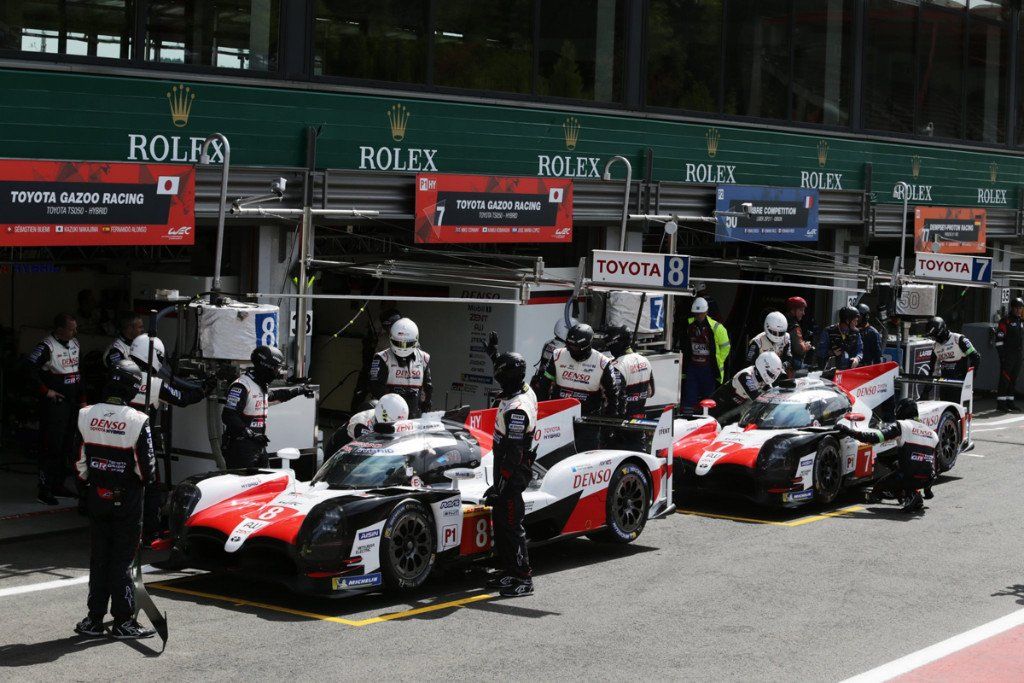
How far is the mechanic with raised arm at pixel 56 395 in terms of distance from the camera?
13273 millimetres

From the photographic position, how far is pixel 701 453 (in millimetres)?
13859

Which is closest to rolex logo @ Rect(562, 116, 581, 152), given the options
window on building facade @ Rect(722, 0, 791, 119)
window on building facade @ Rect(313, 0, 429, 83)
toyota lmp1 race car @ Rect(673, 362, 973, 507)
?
window on building facade @ Rect(313, 0, 429, 83)

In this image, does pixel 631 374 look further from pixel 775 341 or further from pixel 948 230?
pixel 948 230

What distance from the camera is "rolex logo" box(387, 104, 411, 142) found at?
15.9 m

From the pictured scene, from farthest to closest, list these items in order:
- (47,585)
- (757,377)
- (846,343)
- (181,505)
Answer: (846,343)
(757,377)
(47,585)
(181,505)

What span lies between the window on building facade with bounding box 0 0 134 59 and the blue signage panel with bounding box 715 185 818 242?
31.1 ft

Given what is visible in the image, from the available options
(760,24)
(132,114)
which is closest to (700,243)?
(760,24)

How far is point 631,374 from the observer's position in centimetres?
1430

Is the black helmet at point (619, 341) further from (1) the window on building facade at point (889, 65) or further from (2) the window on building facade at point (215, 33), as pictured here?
(1) the window on building facade at point (889, 65)

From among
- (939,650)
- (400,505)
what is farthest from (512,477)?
(939,650)

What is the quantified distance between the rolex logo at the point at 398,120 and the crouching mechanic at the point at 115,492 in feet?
24.0

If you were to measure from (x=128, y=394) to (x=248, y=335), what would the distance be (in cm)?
352

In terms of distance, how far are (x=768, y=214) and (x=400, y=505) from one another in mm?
12457

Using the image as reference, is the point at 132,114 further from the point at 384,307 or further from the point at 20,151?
the point at 384,307
